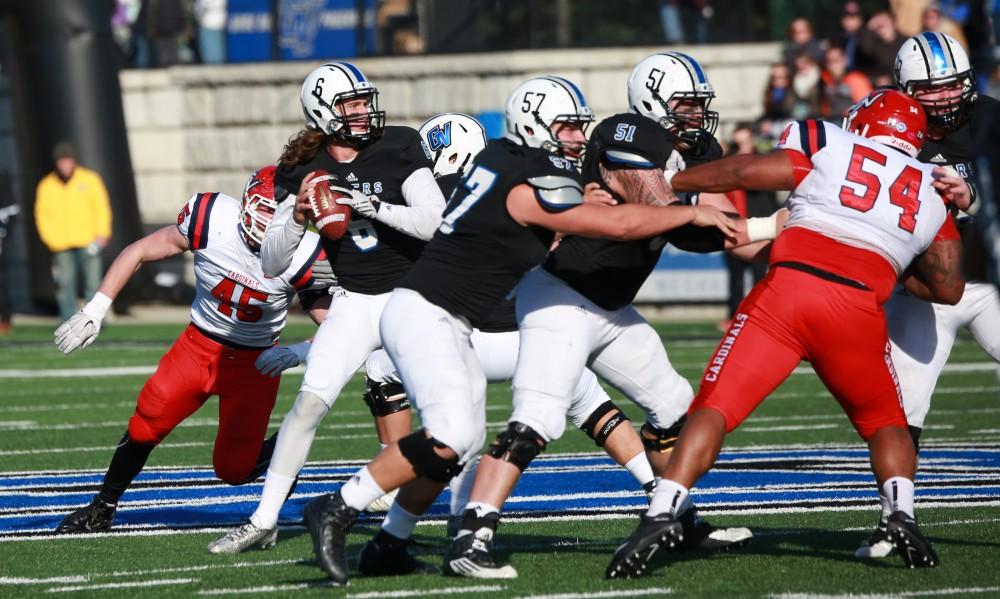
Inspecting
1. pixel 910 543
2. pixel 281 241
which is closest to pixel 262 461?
pixel 281 241

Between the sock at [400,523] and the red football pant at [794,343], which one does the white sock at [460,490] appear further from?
the red football pant at [794,343]

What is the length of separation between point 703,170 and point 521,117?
721 mm

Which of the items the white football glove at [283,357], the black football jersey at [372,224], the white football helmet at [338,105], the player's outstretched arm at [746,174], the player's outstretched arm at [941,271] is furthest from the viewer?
the white football glove at [283,357]

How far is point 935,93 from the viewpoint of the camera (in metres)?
6.78

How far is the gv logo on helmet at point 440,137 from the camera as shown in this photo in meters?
7.39

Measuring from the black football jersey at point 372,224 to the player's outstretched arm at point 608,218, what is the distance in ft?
3.49

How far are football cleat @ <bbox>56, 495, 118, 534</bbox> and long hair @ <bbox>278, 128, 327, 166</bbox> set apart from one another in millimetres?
1568

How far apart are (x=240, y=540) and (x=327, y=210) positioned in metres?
1.23

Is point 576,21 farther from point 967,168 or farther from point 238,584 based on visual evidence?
point 238,584

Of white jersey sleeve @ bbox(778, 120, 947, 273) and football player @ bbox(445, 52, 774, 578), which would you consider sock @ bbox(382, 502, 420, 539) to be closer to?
football player @ bbox(445, 52, 774, 578)

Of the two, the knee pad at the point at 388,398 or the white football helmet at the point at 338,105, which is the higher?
the white football helmet at the point at 338,105

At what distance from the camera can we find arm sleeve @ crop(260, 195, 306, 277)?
6133 mm

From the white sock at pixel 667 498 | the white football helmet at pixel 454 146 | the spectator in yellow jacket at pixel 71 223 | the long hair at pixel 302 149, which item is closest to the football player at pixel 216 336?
the long hair at pixel 302 149

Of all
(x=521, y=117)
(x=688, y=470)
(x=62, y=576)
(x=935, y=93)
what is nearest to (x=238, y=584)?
(x=62, y=576)
